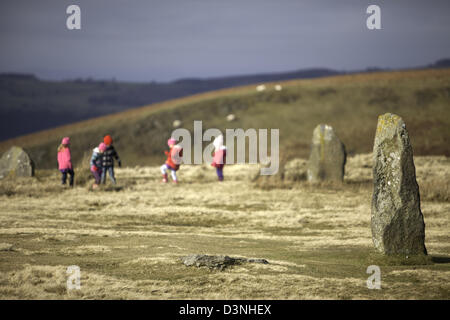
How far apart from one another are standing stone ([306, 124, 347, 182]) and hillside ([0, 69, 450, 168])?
14356mm

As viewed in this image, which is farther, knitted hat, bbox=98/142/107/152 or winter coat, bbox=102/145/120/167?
winter coat, bbox=102/145/120/167

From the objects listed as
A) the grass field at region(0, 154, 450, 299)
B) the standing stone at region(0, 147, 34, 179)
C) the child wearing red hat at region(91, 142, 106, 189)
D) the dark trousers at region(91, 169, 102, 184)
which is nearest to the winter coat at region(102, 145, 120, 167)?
the child wearing red hat at region(91, 142, 106, 189)

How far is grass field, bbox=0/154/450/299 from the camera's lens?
8961 millimetres

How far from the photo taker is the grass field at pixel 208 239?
8.96 metres

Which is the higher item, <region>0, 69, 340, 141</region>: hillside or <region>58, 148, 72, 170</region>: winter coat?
<region>0, 69, 340, 141</region>: hillside

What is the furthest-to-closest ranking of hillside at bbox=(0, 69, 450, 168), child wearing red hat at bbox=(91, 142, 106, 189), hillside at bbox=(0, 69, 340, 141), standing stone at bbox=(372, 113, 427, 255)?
hillside at bbox=(0, 69, 340, 141)
hillside at bbox=(0, 69, 450, 168)
child wearing red hat at bbox=(91, 142, 106, 189)
standing stone at bbox=(372, 113, 427, 255)

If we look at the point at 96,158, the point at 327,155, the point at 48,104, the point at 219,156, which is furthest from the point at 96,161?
the point at 48,104

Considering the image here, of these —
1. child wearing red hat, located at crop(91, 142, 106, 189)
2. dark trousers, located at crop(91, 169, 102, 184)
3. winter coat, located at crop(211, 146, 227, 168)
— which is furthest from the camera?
winter coat, located at crop(211, 146, 227, 168)

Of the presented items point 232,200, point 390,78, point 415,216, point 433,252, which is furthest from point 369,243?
point 390,78

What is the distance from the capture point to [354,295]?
340 inches

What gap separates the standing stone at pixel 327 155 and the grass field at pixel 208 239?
65 cm

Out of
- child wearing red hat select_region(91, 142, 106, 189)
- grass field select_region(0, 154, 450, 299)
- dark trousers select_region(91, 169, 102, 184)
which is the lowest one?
grass field select_region(0, 154, 450, 299)

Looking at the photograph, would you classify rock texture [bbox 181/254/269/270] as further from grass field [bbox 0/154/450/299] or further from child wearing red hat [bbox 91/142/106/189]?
child wearing red hat [bbox 91/142/106/189]
